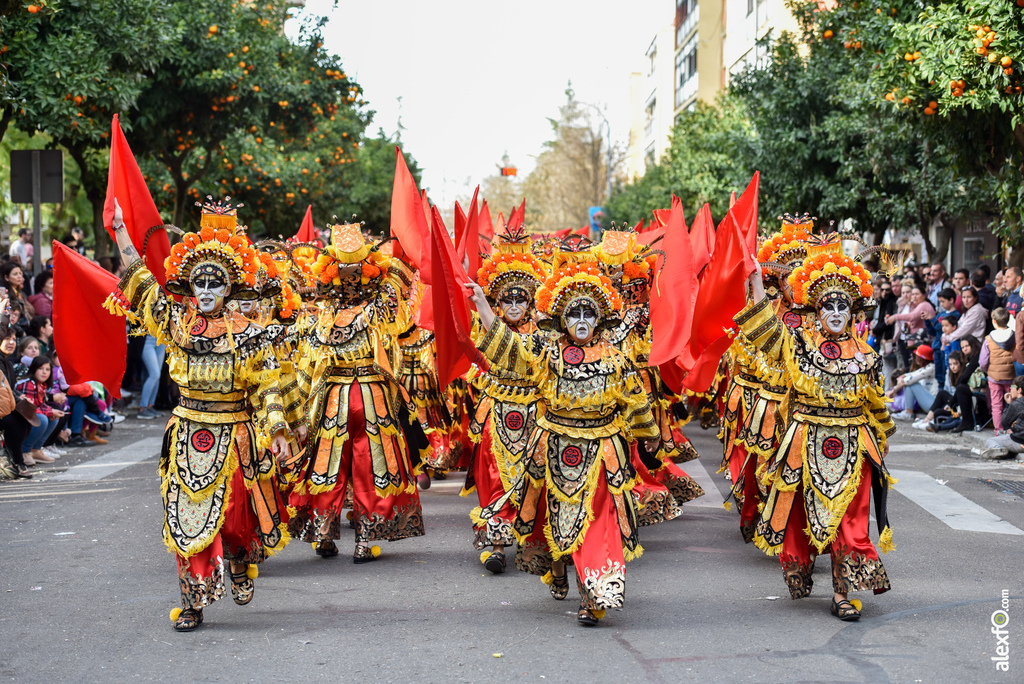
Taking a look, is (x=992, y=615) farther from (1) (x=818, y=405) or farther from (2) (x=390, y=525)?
(2) (x=390, y=525)

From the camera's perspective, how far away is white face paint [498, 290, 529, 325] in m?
8.23

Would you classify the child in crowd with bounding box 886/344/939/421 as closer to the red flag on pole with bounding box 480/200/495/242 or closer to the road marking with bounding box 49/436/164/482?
the red flag on pole with bounding box 480/200/495/242

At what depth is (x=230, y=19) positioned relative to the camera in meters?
17.7

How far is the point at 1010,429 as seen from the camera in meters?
12.0

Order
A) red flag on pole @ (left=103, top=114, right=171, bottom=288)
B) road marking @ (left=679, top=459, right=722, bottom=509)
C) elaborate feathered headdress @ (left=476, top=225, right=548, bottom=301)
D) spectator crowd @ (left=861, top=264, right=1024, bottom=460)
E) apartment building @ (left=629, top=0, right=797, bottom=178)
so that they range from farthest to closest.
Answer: apartment building @ (left=629, top=0, right=797, bottom=178) < spectator crowd @ (left=861, top=264, right=1024, bottom=460) < road marking @ (left=679, top=459, right=722, bottom=509) < elaborate feathered headdress @ (left=476, top=225, right=548, bottom=301) < red flag on pole @ (left=103, top=114, right=171, bottom=288)

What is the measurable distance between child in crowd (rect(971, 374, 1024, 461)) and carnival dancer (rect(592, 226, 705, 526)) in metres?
4.38

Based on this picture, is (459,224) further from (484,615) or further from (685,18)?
(685,18)

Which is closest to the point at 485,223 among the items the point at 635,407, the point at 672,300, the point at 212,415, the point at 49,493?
the point at 672,300

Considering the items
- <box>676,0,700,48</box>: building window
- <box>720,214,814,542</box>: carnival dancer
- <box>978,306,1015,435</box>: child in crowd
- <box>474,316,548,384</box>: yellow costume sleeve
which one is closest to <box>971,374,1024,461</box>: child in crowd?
<box>978,306,1015,435</box>: child in crowd

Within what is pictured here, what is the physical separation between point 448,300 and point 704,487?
518 cm

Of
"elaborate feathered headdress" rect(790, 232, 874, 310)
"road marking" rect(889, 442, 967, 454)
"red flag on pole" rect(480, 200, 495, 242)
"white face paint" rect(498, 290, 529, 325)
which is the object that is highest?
"red flag on pole" rect(480, 200, 495, 242)

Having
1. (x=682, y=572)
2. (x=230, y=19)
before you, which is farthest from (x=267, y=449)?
(x=230, y=19)

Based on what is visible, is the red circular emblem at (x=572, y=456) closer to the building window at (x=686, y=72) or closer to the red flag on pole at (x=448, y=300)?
the red flag on pole at (x=448, y=300)

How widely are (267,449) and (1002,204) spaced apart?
949cm
